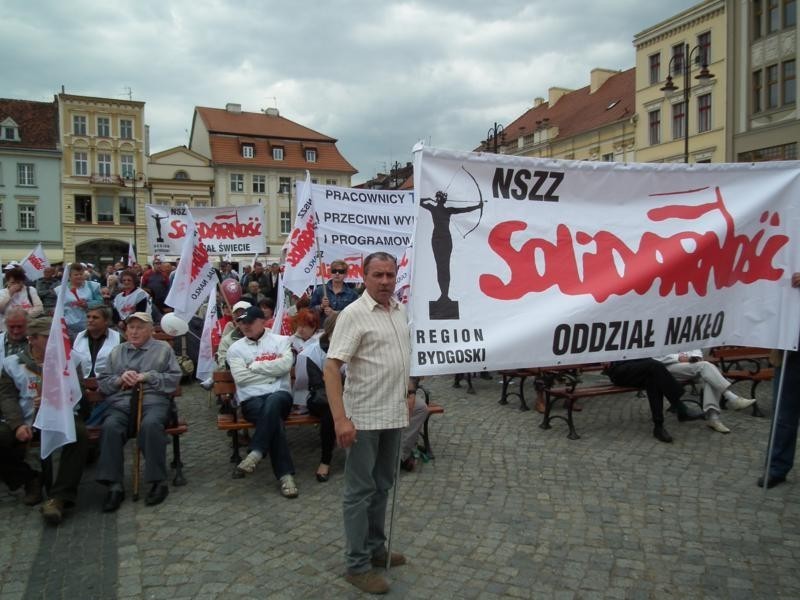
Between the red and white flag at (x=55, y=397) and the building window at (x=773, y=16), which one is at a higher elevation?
the building window at (x=773, y=16)

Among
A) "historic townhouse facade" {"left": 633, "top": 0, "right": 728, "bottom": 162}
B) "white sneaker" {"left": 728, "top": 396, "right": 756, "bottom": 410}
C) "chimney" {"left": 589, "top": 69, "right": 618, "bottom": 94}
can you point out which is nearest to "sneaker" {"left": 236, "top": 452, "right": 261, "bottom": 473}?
"white sneaker" {"left": 728, "top": 396, "right": 756, "bottom": 410}

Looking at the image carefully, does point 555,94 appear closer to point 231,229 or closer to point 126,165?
point 126,165

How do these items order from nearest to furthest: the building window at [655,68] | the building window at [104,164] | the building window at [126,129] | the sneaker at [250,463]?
1. the sneaker at [250,463]
2. the building window at [655,68]
3. the building window at [104,164]
4. the building window at [126,129]

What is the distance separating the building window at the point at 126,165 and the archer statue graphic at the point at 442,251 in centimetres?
5745

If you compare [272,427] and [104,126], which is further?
[104,126]

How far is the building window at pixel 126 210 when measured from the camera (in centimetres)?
5503

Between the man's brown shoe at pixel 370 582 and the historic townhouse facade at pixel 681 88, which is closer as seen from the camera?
the man's brown shoe at pixel 370 582

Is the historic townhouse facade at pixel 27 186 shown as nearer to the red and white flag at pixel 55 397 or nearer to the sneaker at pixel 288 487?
the red and white flag at pixel 55 397

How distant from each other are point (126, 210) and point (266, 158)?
43.5ft

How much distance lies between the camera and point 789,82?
28125 millimetres

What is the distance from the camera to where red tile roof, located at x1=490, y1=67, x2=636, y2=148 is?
4322 centimetres

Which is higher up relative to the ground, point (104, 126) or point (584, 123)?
point (104, 126)

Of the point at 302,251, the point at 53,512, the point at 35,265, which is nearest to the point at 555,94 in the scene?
the point at 35,265

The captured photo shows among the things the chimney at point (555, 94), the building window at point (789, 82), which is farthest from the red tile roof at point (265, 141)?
the building window at point (789, 82)
